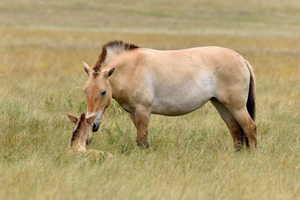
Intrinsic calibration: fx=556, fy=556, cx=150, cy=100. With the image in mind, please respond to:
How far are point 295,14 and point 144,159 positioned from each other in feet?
206

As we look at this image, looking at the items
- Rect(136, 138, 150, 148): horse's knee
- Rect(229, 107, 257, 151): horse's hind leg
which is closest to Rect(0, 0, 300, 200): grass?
Rect(136, 138, 150, 148): horse's knee

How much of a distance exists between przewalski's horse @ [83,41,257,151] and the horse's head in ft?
0.32

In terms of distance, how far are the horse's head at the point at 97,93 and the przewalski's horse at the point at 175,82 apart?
0.10 meters

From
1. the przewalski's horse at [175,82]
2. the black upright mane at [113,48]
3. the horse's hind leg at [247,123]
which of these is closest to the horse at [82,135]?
the przewalski's horse at [175,82]

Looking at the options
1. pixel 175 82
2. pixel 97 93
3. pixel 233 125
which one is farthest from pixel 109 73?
pixel 233 125

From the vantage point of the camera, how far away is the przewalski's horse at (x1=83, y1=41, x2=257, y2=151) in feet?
23.3

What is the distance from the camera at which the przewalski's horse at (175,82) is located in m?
7.11

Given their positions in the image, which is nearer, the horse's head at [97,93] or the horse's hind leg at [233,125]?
the horse's head at [97,93]

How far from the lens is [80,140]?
6539 mm

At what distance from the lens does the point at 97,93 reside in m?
6.62

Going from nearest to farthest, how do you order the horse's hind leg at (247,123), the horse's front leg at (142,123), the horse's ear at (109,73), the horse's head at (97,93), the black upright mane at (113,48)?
the horse's head at (97,93) < the horse's ear at (109,73) < the horse's front leg at (142,123) < the black upright mane at (113,48) < the horse's hind leg at (247,123)

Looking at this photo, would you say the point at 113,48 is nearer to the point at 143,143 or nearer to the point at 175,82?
the point at 175,82

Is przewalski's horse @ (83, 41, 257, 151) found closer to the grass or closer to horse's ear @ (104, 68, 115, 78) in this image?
horse's ear @ (104, 68, 115, 78)

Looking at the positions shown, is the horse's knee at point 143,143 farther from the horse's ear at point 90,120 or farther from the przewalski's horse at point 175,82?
the horse's ear at point 90,120
